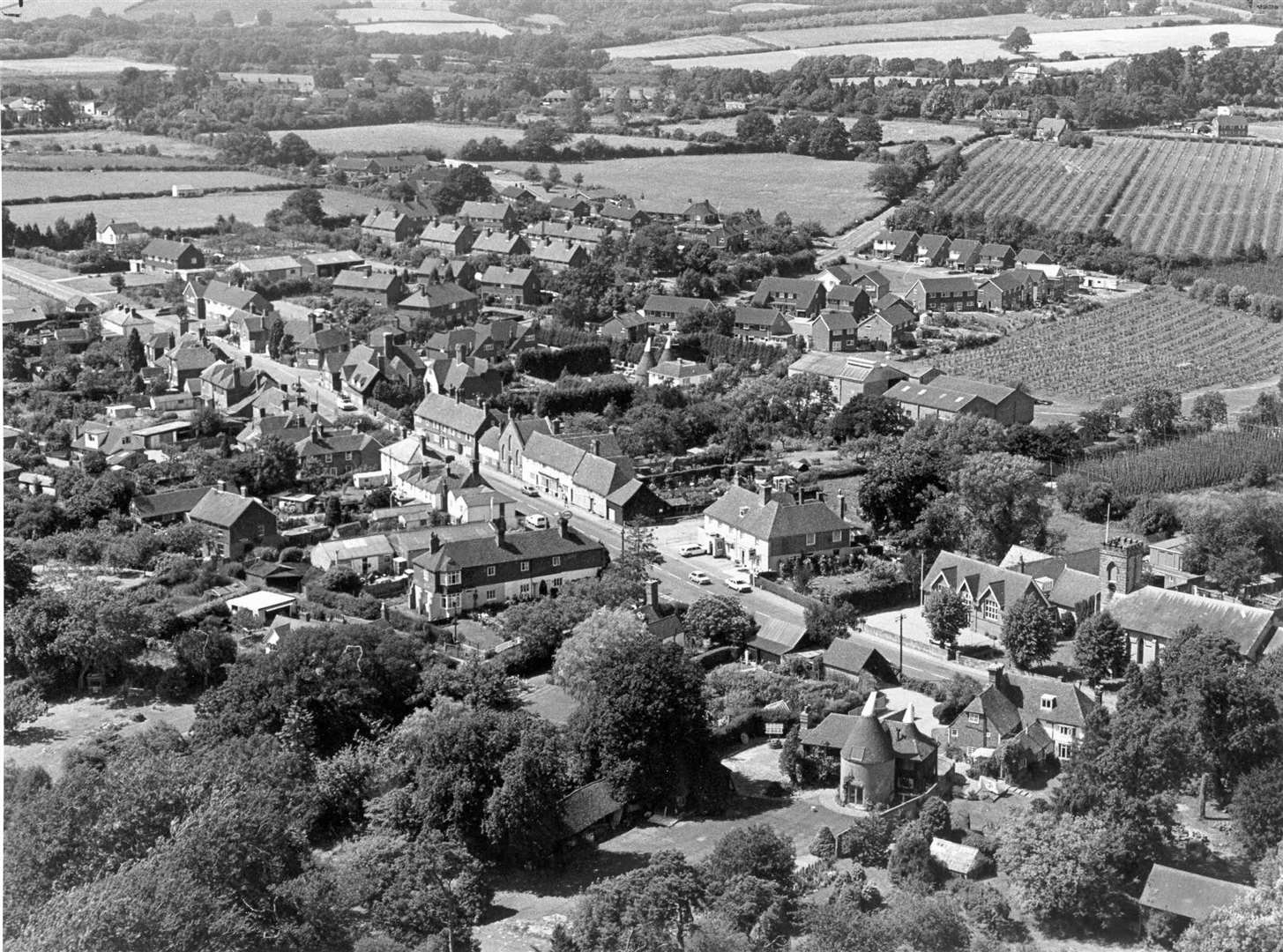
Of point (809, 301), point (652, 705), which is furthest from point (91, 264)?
point (652, 705)

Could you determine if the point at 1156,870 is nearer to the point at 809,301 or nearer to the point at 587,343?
the point at 587,343

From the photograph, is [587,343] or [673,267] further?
[673,267]

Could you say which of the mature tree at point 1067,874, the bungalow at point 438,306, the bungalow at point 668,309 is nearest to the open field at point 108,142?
the bungalow at point 438,306

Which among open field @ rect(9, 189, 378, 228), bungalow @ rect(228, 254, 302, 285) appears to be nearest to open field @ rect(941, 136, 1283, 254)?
open field @ rect(9, 189, 378, 228)

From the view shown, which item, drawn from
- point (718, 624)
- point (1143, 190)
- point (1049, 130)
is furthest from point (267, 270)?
point (1049, 130)

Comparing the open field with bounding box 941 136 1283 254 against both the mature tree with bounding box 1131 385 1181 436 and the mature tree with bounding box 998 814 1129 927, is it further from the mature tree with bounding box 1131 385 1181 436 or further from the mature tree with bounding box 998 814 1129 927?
the mature tree with bounding box 998 814 1129 927

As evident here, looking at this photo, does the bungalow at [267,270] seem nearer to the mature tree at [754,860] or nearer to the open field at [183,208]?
the open field at [183,208]
